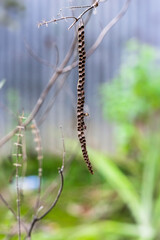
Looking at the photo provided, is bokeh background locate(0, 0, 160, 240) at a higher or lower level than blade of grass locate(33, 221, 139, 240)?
higher

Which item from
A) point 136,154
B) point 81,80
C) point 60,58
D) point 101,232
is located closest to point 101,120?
point 60,58

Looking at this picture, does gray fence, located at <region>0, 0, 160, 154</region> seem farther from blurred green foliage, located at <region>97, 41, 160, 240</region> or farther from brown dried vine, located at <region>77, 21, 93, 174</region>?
brown dried vine, located at <region>77, 21, 93, 174</region>

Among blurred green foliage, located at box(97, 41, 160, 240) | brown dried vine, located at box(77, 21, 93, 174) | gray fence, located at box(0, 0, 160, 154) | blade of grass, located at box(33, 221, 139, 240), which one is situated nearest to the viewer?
brown dried vine, located at box(77, 21, 93, 174)

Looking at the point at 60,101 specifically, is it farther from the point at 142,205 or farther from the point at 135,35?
the point at 142,205

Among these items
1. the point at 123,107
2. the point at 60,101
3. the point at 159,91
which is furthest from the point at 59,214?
the point at 60,101

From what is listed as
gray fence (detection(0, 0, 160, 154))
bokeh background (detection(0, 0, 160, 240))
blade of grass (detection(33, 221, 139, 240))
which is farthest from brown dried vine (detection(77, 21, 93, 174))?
gray fence (detection(0, 0, 160, 154))

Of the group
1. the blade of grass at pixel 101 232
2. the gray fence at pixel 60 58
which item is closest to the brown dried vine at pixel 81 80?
the blade of grass at pixel 101 232

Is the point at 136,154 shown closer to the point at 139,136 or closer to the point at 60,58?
the point at 139,136

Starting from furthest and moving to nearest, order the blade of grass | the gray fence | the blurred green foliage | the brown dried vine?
1. the gray fence
2. the blurred green foliage
3. the blade of grass
4. the brown dried vine
